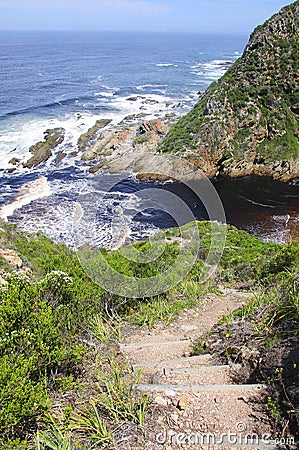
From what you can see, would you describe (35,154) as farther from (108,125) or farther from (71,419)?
(71,419)

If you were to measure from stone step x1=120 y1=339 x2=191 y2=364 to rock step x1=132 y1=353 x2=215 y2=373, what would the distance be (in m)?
0.46

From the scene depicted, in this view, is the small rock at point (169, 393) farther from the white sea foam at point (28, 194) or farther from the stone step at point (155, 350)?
the white sea foam at point (28, 194)

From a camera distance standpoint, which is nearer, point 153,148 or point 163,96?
point 153,148

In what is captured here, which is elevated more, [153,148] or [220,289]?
[153,148]

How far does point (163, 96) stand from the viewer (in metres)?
Result: 71.3

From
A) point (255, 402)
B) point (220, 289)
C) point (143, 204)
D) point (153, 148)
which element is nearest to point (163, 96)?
point (153, 148)

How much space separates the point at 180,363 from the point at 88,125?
169 feet

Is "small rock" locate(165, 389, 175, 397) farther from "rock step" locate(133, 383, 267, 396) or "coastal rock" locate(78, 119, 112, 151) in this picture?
"coastal rock" locate(78, 119, 112, 151)

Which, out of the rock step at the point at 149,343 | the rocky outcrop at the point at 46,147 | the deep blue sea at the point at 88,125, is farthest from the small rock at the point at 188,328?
the rocky outcrop at the point at 46,147

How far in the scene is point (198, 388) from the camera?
210 inches

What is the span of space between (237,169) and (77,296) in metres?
32.7

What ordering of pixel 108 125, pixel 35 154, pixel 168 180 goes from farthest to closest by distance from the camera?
pixel 108 125
pixel 35 154
pixel 168 180

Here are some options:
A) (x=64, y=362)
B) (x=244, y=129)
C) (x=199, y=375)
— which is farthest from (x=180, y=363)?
(x=244, y=129)

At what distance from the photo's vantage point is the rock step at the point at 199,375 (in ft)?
18.6
